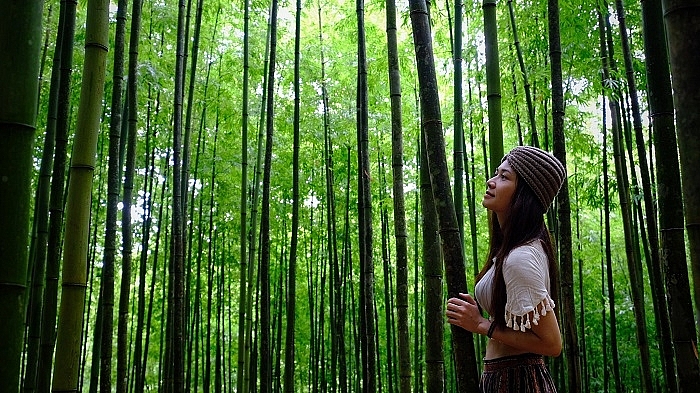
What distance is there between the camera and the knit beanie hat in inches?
57.3

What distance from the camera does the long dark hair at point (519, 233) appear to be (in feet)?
4.55

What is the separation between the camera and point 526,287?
1306 millimetres

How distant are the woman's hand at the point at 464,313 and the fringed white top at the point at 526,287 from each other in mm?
71

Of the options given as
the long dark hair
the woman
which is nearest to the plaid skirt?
the woman

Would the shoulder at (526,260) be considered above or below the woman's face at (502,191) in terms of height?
below

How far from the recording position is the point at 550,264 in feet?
4.77

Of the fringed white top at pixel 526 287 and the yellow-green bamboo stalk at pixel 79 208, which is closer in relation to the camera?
the fringed white top at pixel 526 287

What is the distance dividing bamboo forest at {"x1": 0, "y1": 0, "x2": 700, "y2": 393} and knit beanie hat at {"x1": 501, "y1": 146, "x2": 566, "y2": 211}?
0.22 metres

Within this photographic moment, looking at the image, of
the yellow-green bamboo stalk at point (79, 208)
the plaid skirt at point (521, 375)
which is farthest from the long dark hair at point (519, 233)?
the yellow-green bamboo stalk at point (79, 208)

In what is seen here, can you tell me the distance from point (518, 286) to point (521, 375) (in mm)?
212

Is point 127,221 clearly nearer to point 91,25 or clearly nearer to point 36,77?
point 91,25

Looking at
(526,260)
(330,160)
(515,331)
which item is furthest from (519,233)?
(330,160)

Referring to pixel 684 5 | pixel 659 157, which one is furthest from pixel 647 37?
pixel 684 5

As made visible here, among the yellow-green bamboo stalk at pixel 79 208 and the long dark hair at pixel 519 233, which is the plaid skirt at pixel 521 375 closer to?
the long dark hair at pixel 519 233
